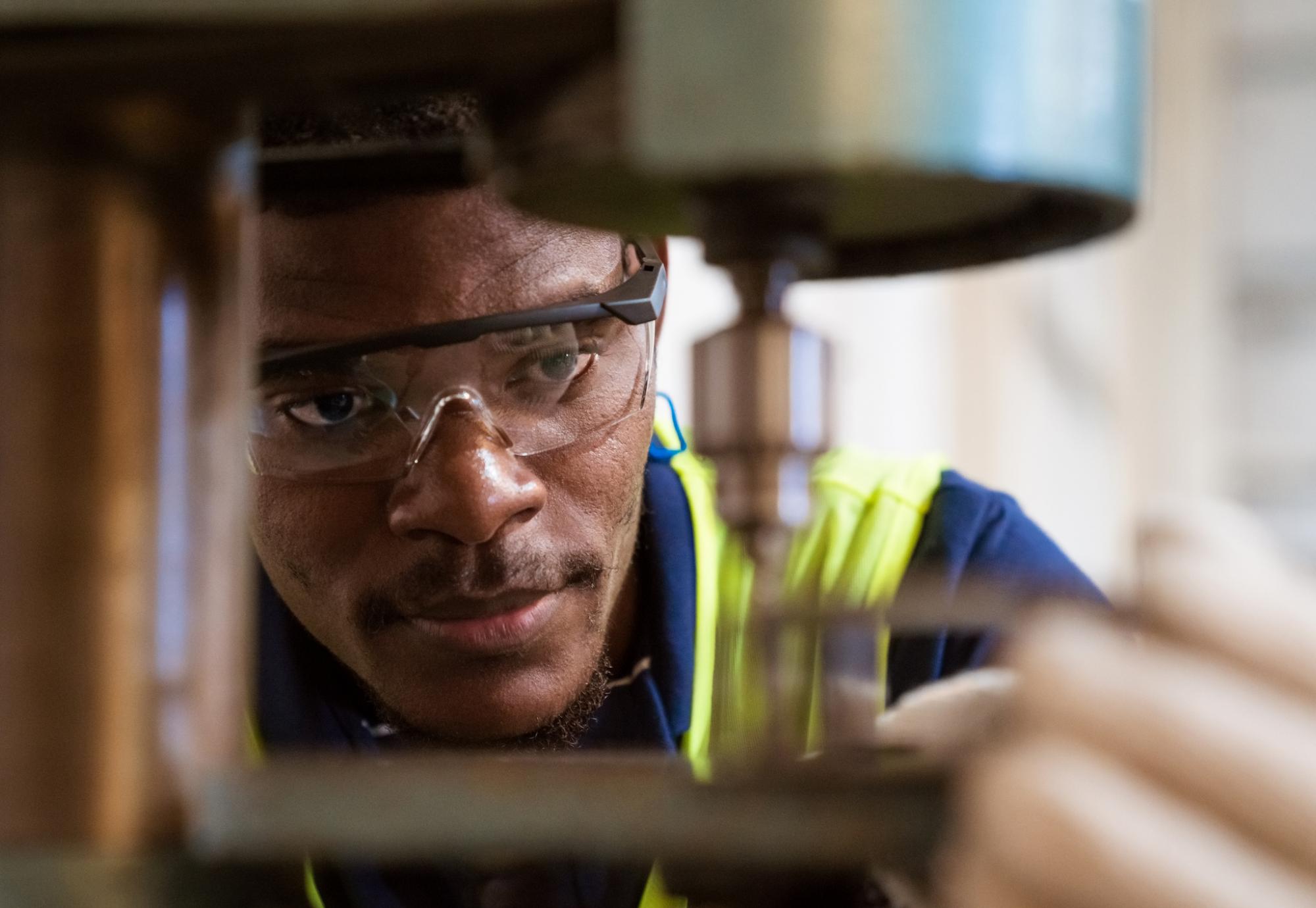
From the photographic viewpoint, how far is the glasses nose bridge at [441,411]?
0.88 meters

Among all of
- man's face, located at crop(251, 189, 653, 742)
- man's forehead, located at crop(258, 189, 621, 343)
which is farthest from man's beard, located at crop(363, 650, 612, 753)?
man's forehead, located at crop(258, 189, 621, 343)

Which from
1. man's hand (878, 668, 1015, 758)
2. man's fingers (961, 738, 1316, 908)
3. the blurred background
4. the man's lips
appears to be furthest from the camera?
the blurred background

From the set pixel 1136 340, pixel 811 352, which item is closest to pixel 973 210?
pixel 811 352

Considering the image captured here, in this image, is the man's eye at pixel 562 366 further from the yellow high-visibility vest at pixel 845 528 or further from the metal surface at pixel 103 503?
the metal surface at pixel 103 503

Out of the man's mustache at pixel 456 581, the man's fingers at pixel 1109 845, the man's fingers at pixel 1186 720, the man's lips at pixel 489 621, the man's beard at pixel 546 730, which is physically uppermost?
the man's fingers at pixel 1186 720

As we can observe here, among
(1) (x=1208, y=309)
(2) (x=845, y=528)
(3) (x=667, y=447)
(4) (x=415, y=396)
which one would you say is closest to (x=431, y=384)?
(4) (x=415, y=396)

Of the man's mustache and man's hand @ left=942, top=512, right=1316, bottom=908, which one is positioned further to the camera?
the man's mustache

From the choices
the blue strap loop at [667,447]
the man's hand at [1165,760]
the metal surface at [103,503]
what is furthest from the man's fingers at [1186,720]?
the blue strap loop at [667,447]

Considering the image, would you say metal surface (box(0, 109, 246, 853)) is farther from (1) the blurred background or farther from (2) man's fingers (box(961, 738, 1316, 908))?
(1) the blurred background

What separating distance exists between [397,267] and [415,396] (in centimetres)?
9

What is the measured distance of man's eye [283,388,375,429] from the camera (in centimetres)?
89

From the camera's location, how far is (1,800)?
39 centimetres

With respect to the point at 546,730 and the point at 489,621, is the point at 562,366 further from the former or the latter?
the point at 546,730

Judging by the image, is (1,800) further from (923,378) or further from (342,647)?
(923,378)
